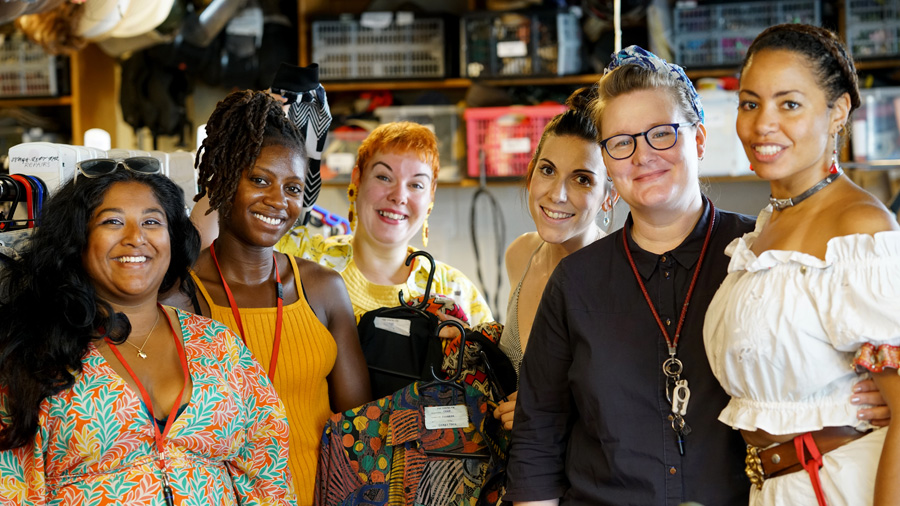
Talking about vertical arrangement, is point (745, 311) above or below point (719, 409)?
above

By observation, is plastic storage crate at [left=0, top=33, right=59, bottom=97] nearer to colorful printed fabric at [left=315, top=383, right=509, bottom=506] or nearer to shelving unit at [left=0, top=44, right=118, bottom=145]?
shelving unit at [left=0, top=44, right=118, bottom=145]

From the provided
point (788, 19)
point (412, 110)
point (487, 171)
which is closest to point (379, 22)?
point (412, 110)

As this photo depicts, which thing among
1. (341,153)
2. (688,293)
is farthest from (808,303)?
(341,153)

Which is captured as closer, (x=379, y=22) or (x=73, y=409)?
(x=73, y=409)

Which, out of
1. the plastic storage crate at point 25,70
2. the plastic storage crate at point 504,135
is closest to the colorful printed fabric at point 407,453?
the plastic storage crate at point 504,135

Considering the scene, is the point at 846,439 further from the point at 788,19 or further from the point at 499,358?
the point at 788,19

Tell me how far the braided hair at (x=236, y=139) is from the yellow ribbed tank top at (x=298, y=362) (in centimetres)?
25

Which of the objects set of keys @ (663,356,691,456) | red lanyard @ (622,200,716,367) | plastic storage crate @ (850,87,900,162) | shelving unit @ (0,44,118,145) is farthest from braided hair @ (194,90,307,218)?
plastic storage crate @ (850,87,900,162)

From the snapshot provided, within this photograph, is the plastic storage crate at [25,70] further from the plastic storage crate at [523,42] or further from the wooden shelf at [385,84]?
the plastic storage crate at [523,42]

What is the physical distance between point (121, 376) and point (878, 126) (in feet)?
13.0

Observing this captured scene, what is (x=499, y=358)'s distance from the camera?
226cm

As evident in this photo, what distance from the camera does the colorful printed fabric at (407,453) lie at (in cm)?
214

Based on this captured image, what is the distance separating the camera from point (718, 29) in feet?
14.9

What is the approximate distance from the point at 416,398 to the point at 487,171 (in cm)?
275
